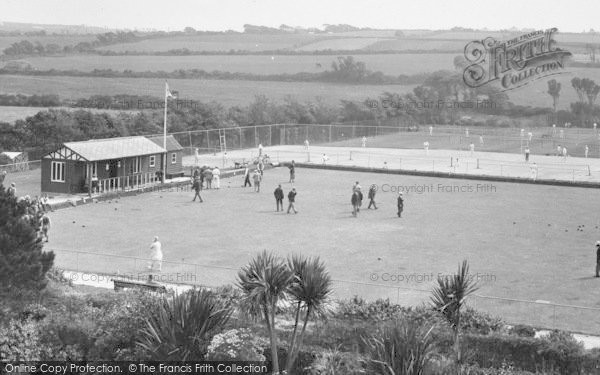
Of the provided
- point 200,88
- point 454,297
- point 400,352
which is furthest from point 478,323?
point 200,88

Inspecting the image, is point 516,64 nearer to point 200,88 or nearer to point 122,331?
point 200,88

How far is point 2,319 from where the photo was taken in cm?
1922

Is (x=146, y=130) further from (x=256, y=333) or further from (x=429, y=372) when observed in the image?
(x=429, y=372)

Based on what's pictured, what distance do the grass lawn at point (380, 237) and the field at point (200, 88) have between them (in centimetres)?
5393

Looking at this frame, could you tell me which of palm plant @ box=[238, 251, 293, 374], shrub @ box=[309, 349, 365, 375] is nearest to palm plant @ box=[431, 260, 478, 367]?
shrub @ box=[309, 349, 365, 375]

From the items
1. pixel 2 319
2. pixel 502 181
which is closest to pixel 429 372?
pixel 2 319

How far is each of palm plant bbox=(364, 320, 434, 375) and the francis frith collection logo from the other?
328 feet

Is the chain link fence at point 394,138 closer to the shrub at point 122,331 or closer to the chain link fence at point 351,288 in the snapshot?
the chain link fence at point 351,288

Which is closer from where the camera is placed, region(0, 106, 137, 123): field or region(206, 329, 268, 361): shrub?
region(206, 329, 268, 361): shrub

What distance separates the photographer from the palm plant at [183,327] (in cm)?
1634

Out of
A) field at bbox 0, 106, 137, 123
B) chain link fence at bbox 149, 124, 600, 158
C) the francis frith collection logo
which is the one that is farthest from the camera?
the francis frith collection logo

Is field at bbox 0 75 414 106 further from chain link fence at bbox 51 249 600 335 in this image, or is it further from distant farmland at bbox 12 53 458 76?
chain link fence at bbox 51 249 600 335

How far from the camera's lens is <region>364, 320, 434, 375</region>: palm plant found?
13.6 meters

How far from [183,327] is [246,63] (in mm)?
125529
